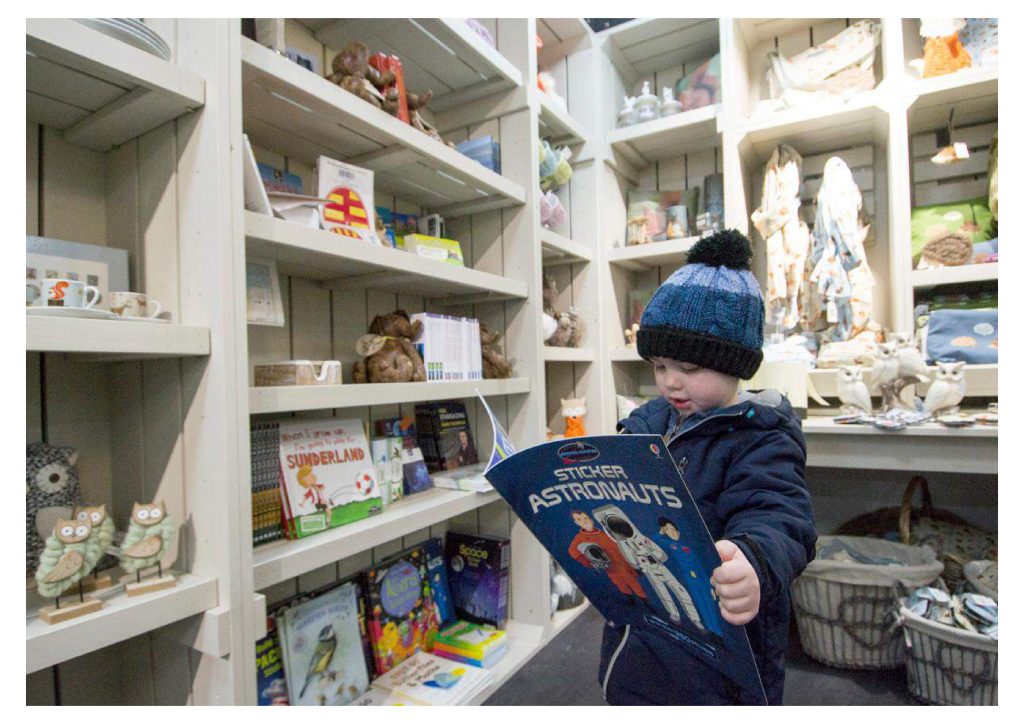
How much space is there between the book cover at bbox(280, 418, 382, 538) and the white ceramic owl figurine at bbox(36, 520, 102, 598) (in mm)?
445

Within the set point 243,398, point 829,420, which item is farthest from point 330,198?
point 829,420

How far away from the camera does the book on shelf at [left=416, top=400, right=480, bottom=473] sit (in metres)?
1.97

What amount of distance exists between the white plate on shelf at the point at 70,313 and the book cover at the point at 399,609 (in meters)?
1.08

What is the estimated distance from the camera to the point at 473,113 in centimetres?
209

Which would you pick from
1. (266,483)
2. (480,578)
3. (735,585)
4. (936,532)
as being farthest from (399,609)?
(936,532)

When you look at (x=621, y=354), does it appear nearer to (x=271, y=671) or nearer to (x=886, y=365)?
(x=886, y=365)

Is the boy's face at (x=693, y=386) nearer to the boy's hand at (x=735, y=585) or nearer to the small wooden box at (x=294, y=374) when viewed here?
the boy's hand at (x=735, y=585)

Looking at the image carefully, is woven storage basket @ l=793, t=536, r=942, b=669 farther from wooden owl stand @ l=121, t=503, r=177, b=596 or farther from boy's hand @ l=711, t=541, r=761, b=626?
wooden owl stand @ l=121, t=503, r=177, b=596

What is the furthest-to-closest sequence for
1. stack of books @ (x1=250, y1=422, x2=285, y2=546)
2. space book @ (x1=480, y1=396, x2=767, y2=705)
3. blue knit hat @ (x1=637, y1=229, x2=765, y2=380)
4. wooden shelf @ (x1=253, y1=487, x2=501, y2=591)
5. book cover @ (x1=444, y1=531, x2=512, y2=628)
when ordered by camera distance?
book cover @ (x1=444, y1=531, x2=512, y2=628) < stack of books @ (x1=250, y1=422, x2=285, y2=546) < wooden shelf @ (x1=253, y1=487, x2=501, y2=591) < blue knit hat @ (x1=637, y1=229, x2=765, y2=380) < space book @ (x1=480, y1=396, x2=767, y2=705)

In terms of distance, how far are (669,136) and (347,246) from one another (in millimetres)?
1846

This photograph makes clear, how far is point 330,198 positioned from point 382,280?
286 mm

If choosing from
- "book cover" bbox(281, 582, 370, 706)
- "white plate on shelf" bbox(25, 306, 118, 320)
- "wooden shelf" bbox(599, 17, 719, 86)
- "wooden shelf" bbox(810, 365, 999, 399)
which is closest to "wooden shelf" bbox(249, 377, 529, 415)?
"white plate on shelf" bbox(25, 306, 118, 320)

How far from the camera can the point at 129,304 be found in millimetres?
987

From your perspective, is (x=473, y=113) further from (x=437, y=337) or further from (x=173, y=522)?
(x=173, y=522)
